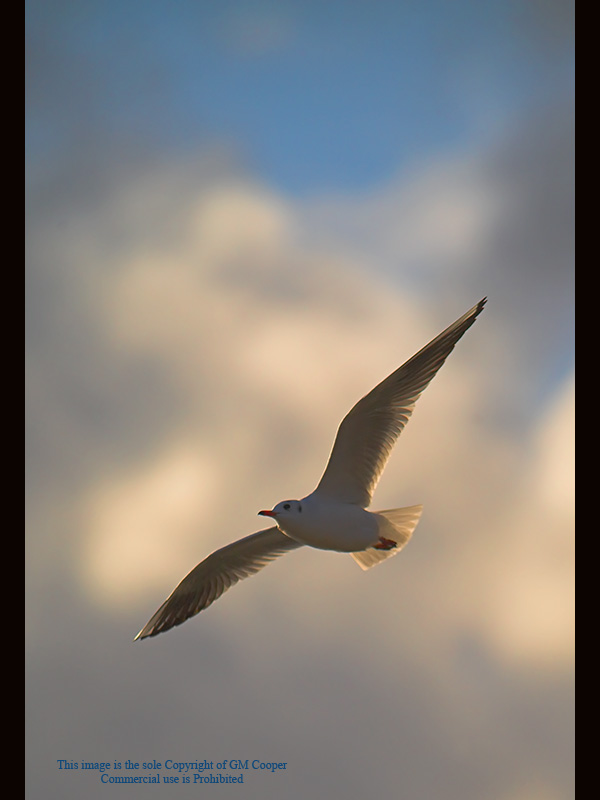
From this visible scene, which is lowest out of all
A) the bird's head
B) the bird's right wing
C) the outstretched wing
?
the bird's right wing

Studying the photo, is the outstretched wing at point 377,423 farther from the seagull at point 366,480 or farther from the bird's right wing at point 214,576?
the bird's right wing at point 214,576

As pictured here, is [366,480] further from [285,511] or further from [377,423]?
[285,511]

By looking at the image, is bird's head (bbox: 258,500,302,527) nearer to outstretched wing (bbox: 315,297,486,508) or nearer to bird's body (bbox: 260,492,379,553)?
bird's body (bbox: 260,492,379,553)

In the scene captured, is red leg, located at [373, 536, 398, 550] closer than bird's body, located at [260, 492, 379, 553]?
No

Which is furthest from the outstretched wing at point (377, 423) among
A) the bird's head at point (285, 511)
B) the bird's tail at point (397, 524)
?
the bird's head at point (285, 511)

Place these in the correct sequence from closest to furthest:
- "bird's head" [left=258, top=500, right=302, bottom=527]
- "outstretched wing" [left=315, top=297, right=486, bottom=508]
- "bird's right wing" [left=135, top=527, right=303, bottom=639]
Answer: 1. "bird's head" [left=258, top=500, right=302, bottom=527]
2. "outstretched wing" [left=315, top=297, right=486, bottom=508]
3. "bird's right wing" [left=135, top=527, right=303, bottom=639]

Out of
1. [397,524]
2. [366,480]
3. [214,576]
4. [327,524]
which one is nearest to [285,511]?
[327,524]

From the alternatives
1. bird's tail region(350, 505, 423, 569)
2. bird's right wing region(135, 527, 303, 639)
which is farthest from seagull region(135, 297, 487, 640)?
bird's right wing region(135, 527, 303, 639)
